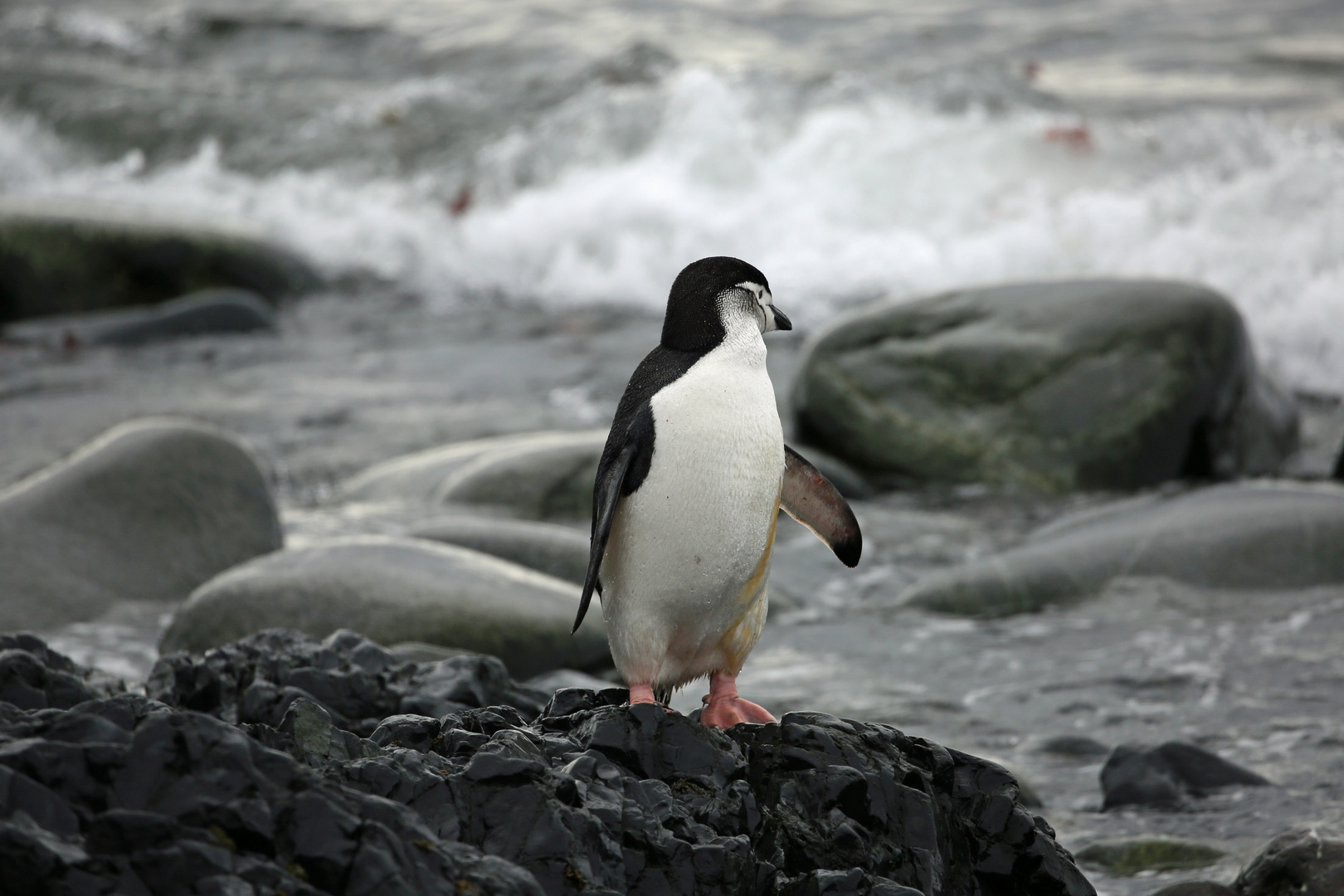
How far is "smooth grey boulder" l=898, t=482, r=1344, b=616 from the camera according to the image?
5789mm

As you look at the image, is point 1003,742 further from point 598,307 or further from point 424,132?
point 424,132

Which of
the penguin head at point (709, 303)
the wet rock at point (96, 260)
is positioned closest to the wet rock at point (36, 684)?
the penguin head at point (709, 303)

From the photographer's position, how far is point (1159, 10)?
19031 mm

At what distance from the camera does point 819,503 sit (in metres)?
3.54

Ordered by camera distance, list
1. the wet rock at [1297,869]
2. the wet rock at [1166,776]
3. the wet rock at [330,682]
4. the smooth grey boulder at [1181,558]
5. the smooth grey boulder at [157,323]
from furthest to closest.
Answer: the smooth grey boulder at [157,323]
the smooth grey boulder at [1181,558]
the wet rock at [1166,776]
the wet rock at [330,682]
the wet rock at [1297,869]

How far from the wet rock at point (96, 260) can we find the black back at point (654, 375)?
10.2m

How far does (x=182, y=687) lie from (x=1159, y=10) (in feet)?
61.6

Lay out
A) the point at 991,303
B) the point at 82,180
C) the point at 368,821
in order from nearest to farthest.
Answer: the point at 368,821 → the point at 991,303 → the point at 82,180

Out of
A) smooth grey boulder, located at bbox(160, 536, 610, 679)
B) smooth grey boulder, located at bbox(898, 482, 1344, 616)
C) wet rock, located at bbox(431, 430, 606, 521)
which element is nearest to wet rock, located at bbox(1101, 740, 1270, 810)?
smooth grey boulder, located at bbox(898, 482, 1344, 616)

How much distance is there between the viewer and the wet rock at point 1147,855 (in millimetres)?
3576

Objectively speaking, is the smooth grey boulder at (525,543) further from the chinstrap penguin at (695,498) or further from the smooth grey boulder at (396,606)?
the chinstrap penguin at (695,498)

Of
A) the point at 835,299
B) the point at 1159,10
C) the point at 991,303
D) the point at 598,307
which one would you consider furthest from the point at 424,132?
the point at 991,303

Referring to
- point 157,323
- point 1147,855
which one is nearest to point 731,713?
point 1147,855

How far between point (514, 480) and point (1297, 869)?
4.53m
